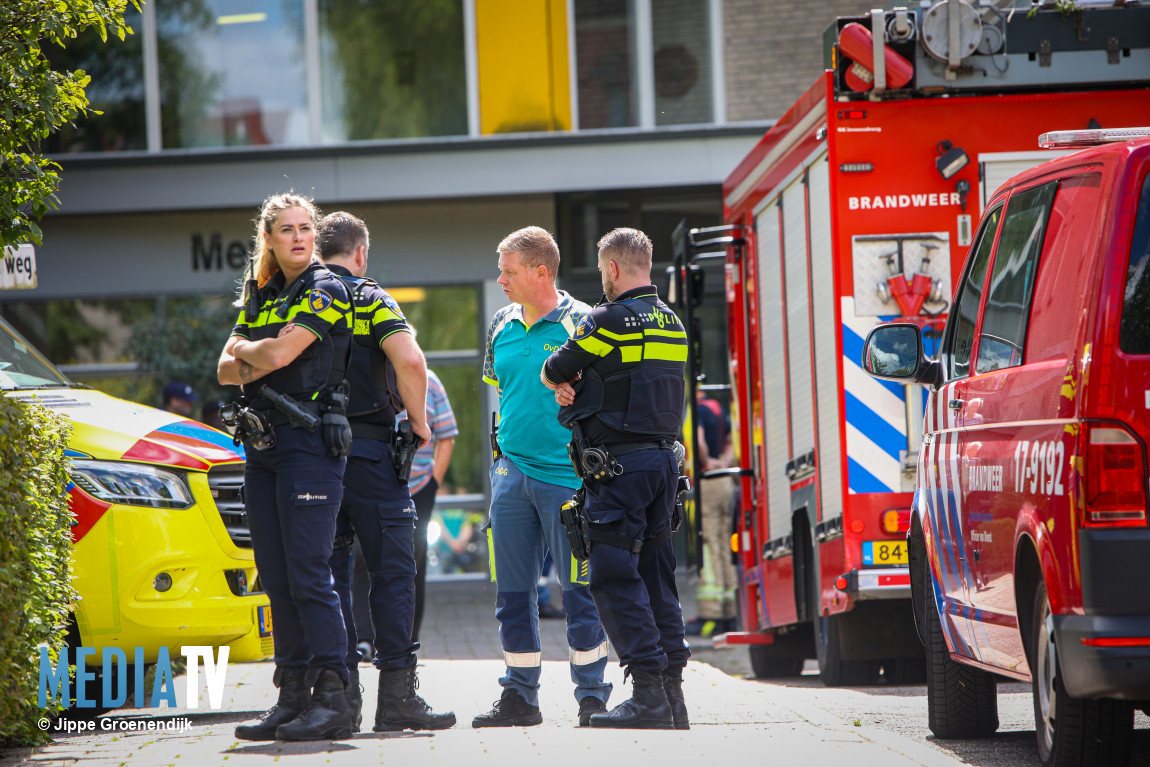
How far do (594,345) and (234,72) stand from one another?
37.9ft

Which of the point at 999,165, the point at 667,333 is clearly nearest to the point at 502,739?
the point at 667,333

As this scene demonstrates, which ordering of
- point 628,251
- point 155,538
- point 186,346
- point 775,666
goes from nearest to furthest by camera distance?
1. point 628,251
2. point 155,538
3. point 775,666
4. point 186,346

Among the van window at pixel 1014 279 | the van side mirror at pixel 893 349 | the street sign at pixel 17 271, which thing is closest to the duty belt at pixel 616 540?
the van side mirror at pixel 893 349

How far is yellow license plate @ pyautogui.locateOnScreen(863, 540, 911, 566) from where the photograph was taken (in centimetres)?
677

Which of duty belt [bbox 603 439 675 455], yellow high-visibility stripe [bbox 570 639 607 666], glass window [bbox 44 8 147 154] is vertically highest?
glass window [bbox 44 8 147 154]

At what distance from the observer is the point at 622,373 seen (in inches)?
214

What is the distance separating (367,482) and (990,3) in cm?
379

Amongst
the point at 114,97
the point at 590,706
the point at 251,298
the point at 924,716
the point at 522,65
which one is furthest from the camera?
the point at 114,97

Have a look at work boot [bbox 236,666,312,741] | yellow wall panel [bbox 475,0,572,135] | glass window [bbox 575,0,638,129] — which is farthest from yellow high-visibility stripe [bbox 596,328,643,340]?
glass window [bbox 575,0,638,129]

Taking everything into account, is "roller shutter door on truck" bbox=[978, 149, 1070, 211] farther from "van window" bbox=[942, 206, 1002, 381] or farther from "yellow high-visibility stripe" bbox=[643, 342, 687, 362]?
"yellow high-visibility stripe" bbox=[643, 342, 687, 362]

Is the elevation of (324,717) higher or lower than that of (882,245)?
lower

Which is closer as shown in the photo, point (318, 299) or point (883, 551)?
point (318, 299)

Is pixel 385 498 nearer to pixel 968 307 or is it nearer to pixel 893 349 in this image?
pixel 893 349

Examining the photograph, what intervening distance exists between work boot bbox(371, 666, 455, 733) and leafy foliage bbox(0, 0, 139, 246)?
2072 millimetres
